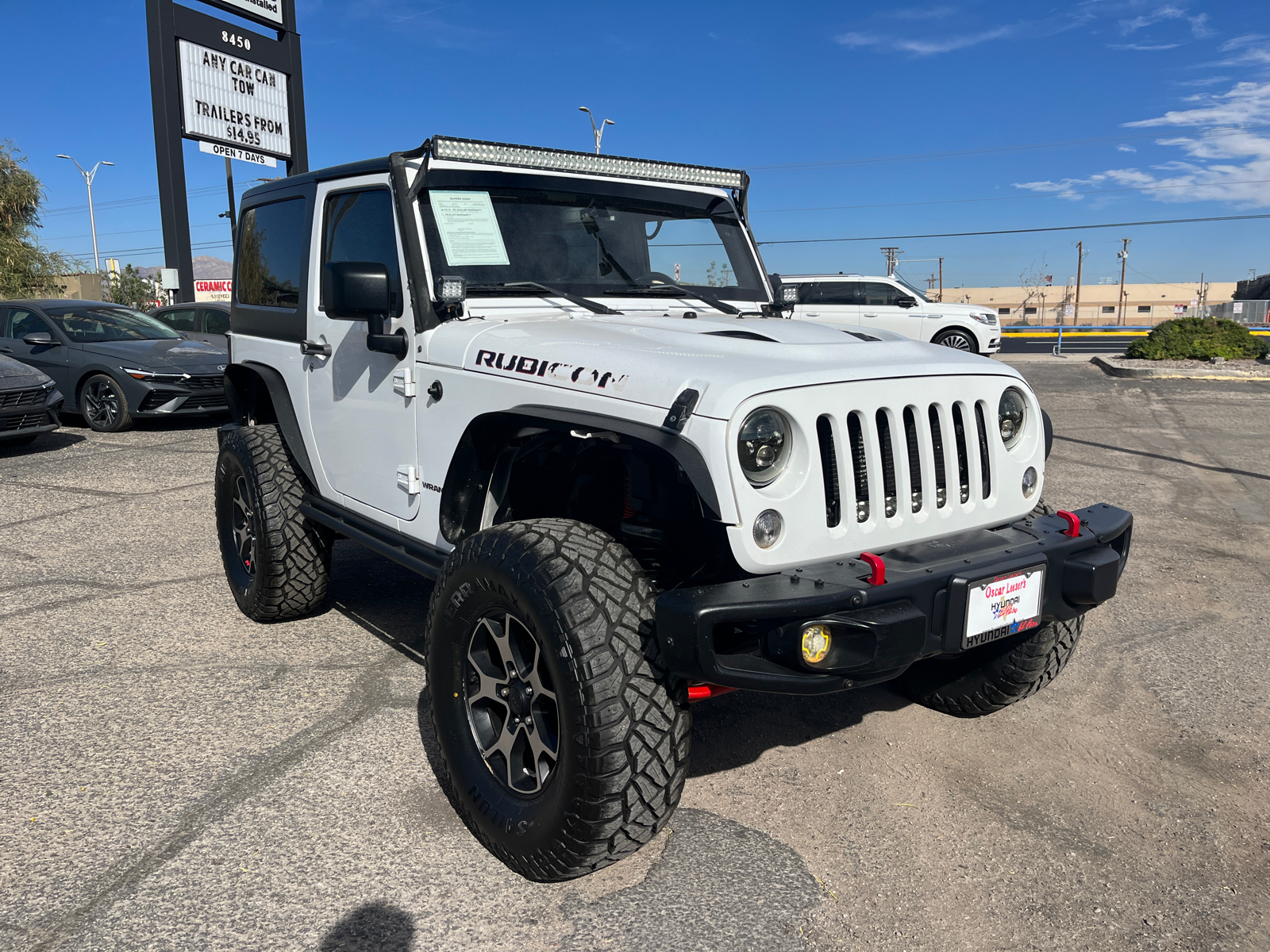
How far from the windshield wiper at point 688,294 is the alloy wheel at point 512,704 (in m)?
1.65

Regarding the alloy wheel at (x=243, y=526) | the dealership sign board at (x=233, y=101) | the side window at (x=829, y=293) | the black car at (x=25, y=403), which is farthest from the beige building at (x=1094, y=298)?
the alloy wheel at (x=243, y=526)

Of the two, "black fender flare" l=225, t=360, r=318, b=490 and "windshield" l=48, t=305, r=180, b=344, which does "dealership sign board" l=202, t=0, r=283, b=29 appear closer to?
"windshield" l=48, t=305, r=180, b=344

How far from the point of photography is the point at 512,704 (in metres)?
2.73

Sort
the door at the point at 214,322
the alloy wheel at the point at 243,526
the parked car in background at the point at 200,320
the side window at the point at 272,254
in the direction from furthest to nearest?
1. the door at the point at 214,322
2. the parked car in background at the point at 200,320
3. the alloy wheel at the point at 243,526
4. the side window at the point at 272,254

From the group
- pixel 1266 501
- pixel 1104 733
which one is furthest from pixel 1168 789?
pixel 1266 501

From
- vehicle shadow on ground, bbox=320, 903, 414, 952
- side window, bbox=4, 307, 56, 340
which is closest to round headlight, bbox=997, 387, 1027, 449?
vehicle shadow on ground, bbox=320, 903, 414, 952

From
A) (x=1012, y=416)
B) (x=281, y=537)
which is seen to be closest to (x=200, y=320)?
(x=281, y=537)

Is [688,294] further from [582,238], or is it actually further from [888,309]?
[888,309]

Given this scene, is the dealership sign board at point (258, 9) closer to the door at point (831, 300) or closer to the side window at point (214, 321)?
the side window at point (214, 321)

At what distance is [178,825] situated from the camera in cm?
294

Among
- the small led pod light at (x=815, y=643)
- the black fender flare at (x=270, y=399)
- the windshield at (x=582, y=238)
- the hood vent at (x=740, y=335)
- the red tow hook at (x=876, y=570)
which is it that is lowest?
the small led pod light at (x=815, y=643)

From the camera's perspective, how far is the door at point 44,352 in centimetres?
1126

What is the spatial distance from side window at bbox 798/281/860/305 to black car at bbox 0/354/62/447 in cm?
1377

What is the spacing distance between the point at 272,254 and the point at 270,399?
2.38 feet
